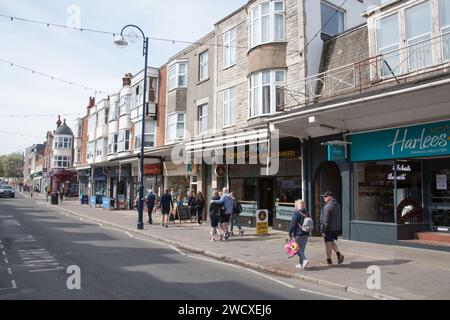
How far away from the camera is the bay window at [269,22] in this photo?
656 inches

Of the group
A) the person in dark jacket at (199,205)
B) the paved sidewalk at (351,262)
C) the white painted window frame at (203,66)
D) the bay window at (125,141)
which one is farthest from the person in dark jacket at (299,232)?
the bay window at (125,141)

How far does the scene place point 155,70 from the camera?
88.6 ft

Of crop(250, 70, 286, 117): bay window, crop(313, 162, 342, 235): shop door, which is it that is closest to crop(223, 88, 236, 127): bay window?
crop(250, 70, 286, 117): bay window

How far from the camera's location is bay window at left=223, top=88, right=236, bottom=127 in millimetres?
19312

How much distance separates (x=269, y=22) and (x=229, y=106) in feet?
15.3

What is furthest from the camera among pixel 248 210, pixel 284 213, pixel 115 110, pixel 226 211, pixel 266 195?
pixel 115 110

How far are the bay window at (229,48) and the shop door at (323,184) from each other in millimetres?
7428

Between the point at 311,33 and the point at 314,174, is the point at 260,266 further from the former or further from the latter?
the point at 311,33

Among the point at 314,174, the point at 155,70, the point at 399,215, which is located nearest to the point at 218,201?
the point at 314,174

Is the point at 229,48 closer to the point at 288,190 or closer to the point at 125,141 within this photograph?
the point at 288,190

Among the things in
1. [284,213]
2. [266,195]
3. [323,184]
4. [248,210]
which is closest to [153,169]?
[248,210]

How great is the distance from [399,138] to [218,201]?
20.9 ft

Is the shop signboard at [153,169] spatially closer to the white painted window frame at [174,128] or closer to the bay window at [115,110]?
the white painted window frame at [174,128]

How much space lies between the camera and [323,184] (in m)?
15.4
